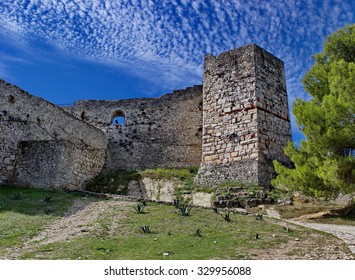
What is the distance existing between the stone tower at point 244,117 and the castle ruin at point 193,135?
42mm

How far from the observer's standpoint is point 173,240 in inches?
357

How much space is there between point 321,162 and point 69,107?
17297 millimetres

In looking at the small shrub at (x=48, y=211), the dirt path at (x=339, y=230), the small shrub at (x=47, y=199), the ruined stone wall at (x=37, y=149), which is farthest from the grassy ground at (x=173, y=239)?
the ruined stone wall at (x=37, y=149)

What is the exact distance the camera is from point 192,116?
22234 mm

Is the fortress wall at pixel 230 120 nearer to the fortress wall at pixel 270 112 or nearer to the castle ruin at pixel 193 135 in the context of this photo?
the castle ruin at pixel 193 135

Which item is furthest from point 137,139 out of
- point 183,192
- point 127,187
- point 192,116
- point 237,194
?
point 237,194

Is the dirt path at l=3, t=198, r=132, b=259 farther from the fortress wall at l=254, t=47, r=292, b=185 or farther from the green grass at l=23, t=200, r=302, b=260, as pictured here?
the fortress wall at l=254, t=47, r=292, b=185

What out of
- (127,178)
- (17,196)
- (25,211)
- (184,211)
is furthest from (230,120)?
(25,211)

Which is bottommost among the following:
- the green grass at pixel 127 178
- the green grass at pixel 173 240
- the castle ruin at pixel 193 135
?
the green grass at pixel 173 240

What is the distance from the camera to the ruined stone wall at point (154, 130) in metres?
21.8

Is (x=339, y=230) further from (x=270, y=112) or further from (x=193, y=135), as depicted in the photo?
(x=193, y=135)

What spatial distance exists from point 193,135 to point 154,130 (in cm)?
237

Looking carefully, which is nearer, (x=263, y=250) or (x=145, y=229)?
(x=263, y=250)

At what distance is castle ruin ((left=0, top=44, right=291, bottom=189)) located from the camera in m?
16.3
